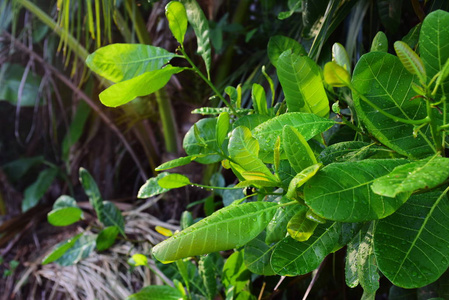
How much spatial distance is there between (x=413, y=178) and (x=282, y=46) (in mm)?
322

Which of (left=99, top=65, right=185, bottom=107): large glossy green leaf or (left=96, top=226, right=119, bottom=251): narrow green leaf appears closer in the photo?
(left=99, top=65, right=185, bottom=107): large glossy green leaf

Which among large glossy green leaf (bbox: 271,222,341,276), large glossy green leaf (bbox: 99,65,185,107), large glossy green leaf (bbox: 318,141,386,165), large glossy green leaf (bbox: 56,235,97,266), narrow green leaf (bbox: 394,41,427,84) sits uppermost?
large glossy green leaf (bbox: 99,65,185,107)

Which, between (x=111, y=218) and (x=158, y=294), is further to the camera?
(x=111, y=218)

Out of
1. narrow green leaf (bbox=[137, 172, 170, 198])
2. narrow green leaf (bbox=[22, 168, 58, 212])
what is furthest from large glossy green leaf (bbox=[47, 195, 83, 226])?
narrow green leaf (bbox=[22, 168, 58, 212])

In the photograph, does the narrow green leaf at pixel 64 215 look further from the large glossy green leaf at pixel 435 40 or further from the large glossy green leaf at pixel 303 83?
the large glossy green leaf at pixel 435 40

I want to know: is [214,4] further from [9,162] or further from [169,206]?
[9,162]

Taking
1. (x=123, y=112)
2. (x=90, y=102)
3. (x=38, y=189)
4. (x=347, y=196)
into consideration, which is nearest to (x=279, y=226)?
(x=347, y=196)

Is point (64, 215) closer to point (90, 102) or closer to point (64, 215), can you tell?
point (64, 215)

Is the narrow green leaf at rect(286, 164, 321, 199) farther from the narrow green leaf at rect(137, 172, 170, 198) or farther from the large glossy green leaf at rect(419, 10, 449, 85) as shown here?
the narrow green leaf at rect(137, 172, 170, 198)

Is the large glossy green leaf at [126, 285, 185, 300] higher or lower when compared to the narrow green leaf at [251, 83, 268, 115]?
lower

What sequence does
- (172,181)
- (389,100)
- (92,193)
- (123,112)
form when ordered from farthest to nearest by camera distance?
1. (123,112)
2. (92,193)
3. (172,181)
4. (389,100)

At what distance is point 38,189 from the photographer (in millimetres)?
1724

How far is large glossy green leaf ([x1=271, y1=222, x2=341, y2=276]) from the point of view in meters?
0.38

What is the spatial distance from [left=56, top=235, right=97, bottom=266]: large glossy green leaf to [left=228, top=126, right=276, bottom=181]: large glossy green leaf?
2.03 ft
